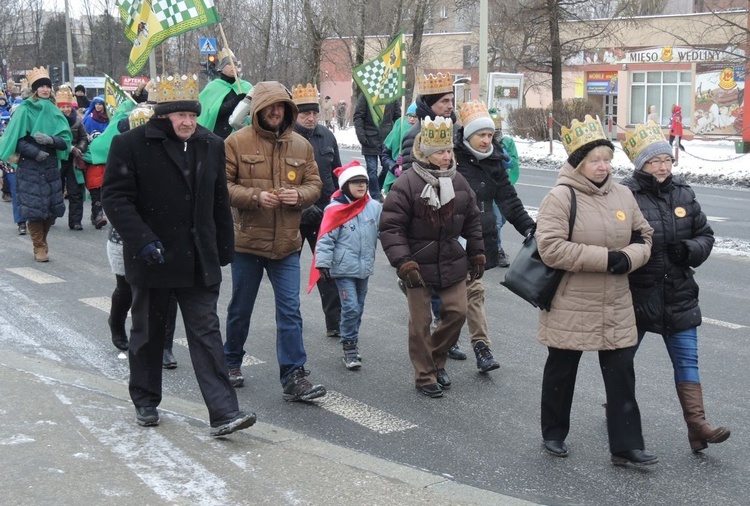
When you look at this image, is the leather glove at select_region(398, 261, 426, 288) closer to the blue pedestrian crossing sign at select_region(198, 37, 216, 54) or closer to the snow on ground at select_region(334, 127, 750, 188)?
the snow on ground at select_region(334, 127, 750, 188)

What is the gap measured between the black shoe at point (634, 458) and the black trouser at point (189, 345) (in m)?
1.98

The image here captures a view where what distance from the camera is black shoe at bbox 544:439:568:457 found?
208 inches

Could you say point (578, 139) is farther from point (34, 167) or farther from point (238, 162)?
point (34, 167)

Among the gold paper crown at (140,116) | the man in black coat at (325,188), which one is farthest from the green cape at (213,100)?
the gold paper crown at (140,116)

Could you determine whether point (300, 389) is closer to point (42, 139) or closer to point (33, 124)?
point (42, 139)

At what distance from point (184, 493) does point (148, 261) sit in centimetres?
133

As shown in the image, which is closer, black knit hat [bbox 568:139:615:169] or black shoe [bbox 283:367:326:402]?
black knit hat [bbox 568:139:615:169]

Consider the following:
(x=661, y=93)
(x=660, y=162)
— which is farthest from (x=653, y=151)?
(x=661, y=93)

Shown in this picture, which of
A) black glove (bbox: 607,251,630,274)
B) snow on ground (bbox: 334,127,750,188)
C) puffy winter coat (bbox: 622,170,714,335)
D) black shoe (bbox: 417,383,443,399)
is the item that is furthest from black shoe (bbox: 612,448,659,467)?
snow on ground (bbox: 334,127,750,188)

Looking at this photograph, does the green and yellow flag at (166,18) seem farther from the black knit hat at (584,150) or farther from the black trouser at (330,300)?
the black knit hat at (584,150)

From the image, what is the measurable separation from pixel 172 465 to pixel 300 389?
1.55m

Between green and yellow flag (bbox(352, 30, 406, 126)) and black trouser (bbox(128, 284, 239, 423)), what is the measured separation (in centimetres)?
709

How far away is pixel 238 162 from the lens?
6.16m

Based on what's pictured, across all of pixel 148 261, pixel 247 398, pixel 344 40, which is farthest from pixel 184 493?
pixel 344 40
